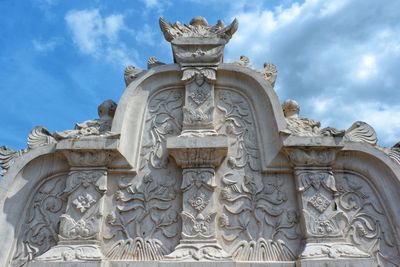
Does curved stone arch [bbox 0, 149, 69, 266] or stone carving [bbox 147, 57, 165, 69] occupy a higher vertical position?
stone carving [bbox 147, 57, 165, 69]

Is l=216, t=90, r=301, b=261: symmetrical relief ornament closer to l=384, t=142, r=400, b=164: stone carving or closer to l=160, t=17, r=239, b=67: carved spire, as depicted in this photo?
l=160, t=17, r=239, b=67: carved spire

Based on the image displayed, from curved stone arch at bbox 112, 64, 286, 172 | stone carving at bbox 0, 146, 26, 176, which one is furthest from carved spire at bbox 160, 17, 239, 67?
stone carving at bbox 0, 146, 26, 176

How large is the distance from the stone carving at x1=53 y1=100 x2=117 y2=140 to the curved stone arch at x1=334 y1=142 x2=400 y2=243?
4.65 metres

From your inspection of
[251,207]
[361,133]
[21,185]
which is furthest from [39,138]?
[361,133]

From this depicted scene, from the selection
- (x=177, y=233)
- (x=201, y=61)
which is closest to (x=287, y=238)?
(x=177, y=233)

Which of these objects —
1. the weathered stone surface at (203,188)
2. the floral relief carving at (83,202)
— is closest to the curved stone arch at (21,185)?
the weathered stone surface at (203,188)

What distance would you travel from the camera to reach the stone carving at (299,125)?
21.0 feet

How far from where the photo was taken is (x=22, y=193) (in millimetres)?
6383

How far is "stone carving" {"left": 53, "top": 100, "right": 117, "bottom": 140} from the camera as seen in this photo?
658 cm

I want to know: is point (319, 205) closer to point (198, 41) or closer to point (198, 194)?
point (198, 194)

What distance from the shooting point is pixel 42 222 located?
20.5ft

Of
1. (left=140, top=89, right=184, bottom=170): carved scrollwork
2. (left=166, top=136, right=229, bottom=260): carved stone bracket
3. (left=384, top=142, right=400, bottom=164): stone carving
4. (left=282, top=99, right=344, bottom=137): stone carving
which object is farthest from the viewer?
(left=140, top=89, right=184, bottom=170): carved scrollwork

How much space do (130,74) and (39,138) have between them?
7.73ft

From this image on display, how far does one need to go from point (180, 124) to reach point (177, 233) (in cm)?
225
